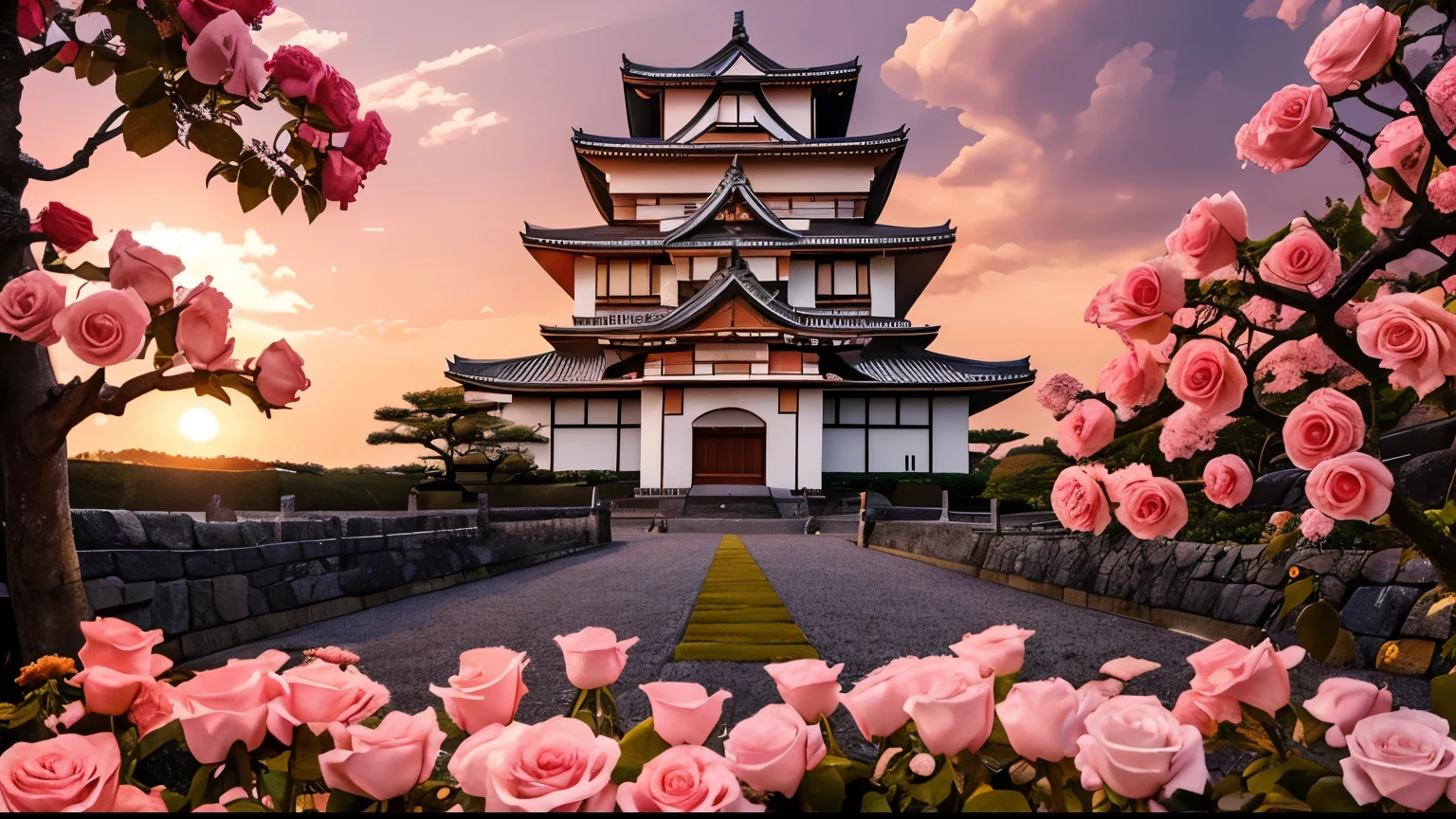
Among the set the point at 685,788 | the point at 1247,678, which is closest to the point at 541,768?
the point at 685,788

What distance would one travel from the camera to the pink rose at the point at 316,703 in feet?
3.00

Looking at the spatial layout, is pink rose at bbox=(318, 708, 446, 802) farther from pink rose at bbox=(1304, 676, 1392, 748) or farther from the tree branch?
the tree branch

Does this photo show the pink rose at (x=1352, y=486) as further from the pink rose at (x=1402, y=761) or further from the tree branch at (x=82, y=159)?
the tree branch at (x=82, y=159)

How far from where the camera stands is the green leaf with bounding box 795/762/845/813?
87cm

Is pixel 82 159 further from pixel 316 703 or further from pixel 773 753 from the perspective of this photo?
pixel 773 753

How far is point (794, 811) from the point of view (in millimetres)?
879

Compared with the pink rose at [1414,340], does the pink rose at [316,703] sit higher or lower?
lower

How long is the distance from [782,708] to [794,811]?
12 centimetres

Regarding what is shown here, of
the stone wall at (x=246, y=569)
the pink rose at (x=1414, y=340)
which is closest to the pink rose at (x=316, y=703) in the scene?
the pink rose at (x=1414, y=340)

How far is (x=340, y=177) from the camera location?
5.29ft

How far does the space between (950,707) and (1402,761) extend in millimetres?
551

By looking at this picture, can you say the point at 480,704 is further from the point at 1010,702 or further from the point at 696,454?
the point at 696,454

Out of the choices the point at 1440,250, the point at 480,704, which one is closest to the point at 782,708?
the point at 480,704

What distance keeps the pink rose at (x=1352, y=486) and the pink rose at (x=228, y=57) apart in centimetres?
215
